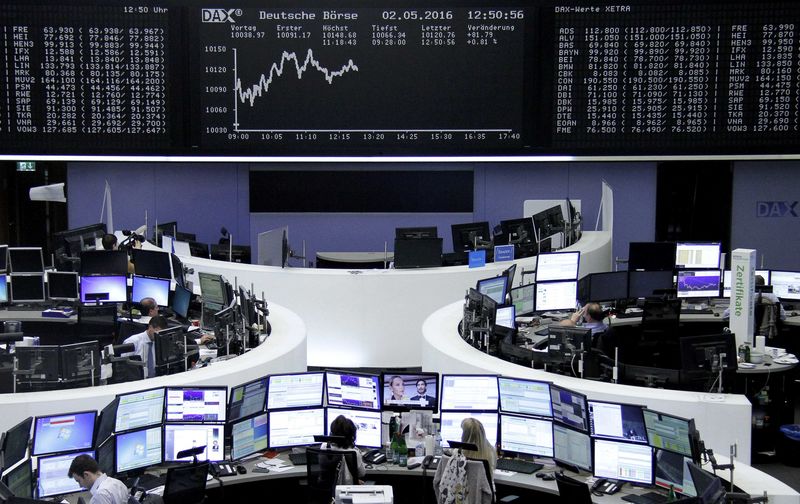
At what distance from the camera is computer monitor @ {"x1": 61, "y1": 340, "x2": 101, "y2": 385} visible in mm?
6988

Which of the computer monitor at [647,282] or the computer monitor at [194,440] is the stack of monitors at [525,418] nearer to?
the computer monitor at [194,440]

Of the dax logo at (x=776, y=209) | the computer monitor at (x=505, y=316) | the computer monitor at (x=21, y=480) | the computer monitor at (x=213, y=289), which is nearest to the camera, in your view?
the computer monitor at (x=21, y=480)

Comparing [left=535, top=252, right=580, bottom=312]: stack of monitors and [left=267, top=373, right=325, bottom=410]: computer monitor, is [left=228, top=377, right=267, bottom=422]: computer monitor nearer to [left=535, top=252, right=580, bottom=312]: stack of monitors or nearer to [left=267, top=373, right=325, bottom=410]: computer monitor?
[left=267, top=373, right=325, bottom=410]: computer monitor

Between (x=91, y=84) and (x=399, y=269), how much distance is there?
3599 millimetres

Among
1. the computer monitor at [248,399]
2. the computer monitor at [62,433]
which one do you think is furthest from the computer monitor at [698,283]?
the computer monitor at [62,433]

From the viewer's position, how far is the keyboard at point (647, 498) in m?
5.97

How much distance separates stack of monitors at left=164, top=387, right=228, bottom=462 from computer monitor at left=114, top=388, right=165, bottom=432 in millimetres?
61

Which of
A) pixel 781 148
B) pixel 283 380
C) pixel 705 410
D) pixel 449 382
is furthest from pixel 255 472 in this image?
pixel 781 148

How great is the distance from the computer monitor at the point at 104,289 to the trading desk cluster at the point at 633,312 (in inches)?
149

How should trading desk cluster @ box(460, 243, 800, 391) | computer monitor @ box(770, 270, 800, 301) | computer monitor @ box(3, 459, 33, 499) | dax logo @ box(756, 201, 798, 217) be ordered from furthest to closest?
dax logo @ box(756, 201, 798, 217) → computer monitor @ box(770, 270, 800, 301) → trading desk cluster @ box(460, 243, 800, 391) → computer monitor @ box(3, 459, 33, 499)

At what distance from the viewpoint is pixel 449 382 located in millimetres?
6871

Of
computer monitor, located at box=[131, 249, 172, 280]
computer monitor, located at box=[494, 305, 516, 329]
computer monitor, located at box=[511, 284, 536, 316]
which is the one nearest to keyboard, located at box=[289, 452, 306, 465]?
computer monitor, located at box=[494, 305, 516, 329]

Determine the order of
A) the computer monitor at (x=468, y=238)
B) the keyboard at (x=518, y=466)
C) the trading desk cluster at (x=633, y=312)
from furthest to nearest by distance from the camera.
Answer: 1. the computer monitor at (x=468, y=238)
2. the trading desk cluster at (x=633, y=312)
3. the keyboard at (x=518, y=466)

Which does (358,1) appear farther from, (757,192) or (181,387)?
(757,192)
